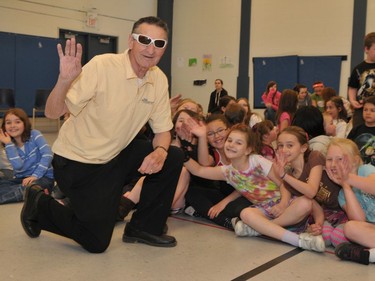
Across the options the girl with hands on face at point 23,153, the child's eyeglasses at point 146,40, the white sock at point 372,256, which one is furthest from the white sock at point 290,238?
the girl with hands on face at point 23,153

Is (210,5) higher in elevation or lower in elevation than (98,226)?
higher

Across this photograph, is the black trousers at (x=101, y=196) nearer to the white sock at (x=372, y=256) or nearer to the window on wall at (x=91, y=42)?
the white sock at (x=372, y=256)

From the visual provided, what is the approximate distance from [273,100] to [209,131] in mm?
6827

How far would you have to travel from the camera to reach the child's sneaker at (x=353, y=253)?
2277 millimetres

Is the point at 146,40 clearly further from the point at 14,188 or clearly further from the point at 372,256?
the point at 14,188

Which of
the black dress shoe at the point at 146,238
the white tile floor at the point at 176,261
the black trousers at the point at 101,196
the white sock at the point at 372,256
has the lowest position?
the white tile floor at the point at 176,261

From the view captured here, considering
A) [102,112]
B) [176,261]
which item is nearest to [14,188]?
[102,112]

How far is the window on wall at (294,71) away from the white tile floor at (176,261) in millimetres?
8990

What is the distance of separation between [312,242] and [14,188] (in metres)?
2.38

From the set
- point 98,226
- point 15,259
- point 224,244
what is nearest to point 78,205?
point 98,226

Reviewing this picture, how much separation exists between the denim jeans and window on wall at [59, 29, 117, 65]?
8.79m

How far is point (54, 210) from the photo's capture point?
2.40 meters

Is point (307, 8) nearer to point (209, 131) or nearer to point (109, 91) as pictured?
point (209, 131)

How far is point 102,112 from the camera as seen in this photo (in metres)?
2.28
